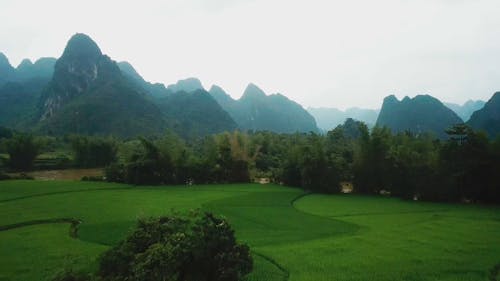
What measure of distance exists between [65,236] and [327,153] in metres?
27.9

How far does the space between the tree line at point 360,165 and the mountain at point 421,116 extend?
76.6m

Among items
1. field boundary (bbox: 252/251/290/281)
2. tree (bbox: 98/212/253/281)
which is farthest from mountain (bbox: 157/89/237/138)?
tree (bbox: 98/212/253/281)

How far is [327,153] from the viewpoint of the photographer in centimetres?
4028

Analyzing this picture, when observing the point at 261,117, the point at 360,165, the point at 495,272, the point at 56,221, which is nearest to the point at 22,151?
the point at 56,221

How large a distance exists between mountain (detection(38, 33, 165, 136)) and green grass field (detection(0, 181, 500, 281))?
225ft

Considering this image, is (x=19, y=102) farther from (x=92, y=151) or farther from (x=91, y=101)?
(x=92, y=151)

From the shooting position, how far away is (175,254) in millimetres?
9727

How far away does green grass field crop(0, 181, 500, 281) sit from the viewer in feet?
45.2

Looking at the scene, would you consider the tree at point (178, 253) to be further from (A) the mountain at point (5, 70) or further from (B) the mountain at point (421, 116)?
(A) the mountain at point (5, 70)

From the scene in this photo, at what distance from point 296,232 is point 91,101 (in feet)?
335

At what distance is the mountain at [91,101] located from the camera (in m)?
99.8

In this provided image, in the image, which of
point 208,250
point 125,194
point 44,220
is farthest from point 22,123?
point 208,250

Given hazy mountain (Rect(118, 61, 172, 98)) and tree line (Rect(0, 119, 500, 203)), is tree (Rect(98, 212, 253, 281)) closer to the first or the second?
tree line (Rect(0, 119, 500, 203))

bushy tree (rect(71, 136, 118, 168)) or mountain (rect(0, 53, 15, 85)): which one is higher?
mountain (rect(0, 53, 15, 85))
